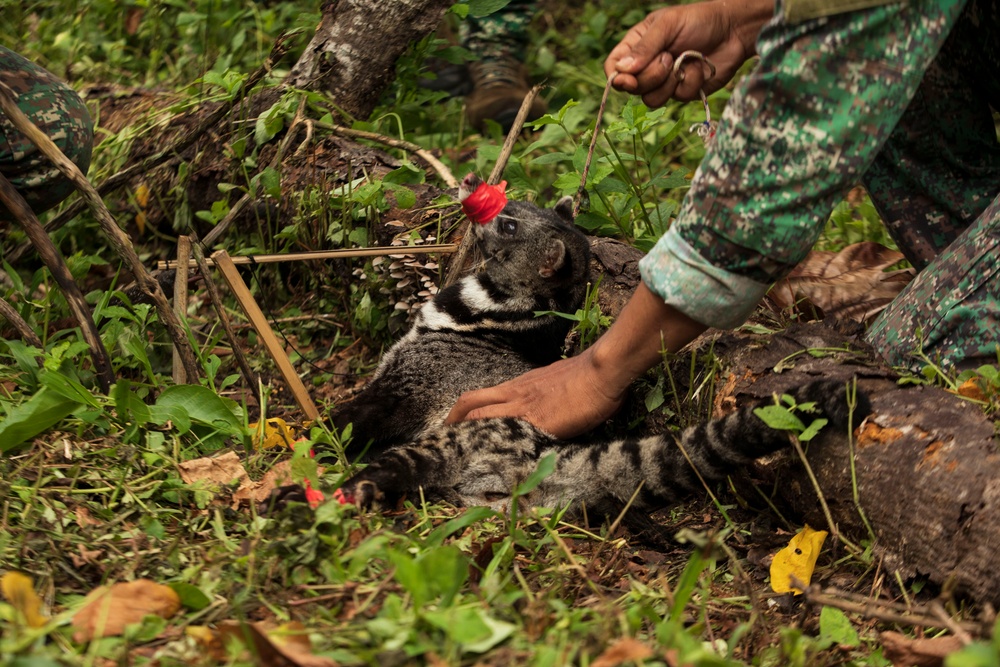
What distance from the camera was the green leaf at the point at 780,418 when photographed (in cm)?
307

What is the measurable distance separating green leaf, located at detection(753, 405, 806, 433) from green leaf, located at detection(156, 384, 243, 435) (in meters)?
1.91

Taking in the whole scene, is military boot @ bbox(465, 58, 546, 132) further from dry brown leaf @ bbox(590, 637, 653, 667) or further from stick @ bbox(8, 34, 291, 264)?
dry brown leaf @ bbox(590, 637, 653, 667)

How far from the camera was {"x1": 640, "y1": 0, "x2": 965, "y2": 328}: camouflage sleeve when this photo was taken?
9.08ft

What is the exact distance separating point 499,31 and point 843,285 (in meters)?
4.05

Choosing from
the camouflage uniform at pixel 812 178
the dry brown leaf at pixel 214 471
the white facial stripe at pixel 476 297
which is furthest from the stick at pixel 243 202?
the camouflage uniform at pixel 812 178

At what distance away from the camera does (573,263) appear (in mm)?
4449

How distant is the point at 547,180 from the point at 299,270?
74.8 inches

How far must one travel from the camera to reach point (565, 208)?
4781 millimetres

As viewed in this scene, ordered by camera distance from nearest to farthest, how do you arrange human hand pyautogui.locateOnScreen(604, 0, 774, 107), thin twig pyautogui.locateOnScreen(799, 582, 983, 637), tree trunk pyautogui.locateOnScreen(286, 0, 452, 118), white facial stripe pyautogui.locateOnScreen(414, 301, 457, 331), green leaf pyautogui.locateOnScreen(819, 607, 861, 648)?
thin twig pyautogui.locateOnScreen(799, 582, 983, 637) → green leaf pyautogui.locateOnScreen(819, 607, 861, 648) → human hand pyautogui.locateOnScreen(604, 0, 774, 107) → white facial stripe pyautogui.locateOnScreen(414, 301, 457, 331) → tree trunk pyautogui.locateOnScreen(286, 0, 452, 118)

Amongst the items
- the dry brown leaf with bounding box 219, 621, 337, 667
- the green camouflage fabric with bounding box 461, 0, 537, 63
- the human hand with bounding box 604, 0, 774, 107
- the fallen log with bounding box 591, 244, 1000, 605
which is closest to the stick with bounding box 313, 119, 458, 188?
the human hand with bounding box 604, 0, 774, 107

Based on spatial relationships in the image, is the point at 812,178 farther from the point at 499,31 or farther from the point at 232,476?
the point at 499,31

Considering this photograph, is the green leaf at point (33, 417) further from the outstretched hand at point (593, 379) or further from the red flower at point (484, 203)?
the red flower at point (484, 203)

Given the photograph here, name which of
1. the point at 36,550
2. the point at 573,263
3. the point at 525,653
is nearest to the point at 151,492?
the point at 36,550

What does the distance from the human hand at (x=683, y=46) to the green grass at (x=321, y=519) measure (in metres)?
0.66
